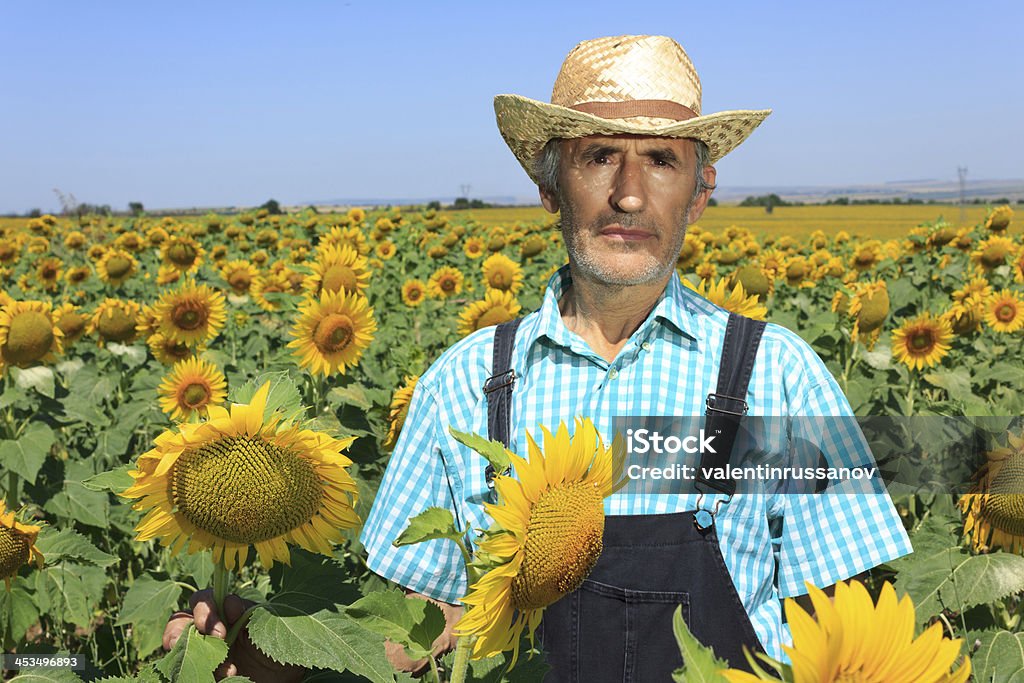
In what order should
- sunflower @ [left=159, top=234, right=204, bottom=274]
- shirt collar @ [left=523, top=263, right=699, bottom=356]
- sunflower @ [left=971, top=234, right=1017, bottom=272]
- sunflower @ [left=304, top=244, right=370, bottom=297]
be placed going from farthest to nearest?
1. sunflower @ [left=159, top=234, right=204, bottom=274]
2. sunflower @ [left=971, top=234, right=1017, bottom=272]
3. sunflower @ [left=304, top=244, right=370, bottom=297]
4. shirt collar @ [left=523, top=263, right=699, bottom=356]

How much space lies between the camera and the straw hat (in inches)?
83.5

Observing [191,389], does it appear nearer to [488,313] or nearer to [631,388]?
[488,313]

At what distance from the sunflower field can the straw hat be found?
3.27 feet

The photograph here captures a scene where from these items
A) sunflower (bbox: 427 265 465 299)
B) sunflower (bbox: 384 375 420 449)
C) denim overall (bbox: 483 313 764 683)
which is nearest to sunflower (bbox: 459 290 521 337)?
sunflower (bbox: 384 375 420 449)

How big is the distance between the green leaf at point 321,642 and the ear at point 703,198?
1457 millimetres

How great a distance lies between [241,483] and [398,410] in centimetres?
224

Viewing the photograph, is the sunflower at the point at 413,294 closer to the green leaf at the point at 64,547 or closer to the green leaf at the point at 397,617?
the green leaf at the point at 64,547

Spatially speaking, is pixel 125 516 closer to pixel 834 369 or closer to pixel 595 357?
pixel 595 357

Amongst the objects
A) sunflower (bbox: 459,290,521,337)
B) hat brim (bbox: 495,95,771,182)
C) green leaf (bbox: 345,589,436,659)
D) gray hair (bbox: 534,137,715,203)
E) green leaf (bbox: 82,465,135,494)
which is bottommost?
green leaf (bbox: 345,589,436,659)

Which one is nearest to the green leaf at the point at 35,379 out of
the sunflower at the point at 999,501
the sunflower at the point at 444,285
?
the sunflower at the point at 999,501

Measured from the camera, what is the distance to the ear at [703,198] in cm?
236

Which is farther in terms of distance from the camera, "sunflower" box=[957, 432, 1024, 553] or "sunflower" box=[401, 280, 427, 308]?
"sunflower" box=[401, 280, 427, 308]

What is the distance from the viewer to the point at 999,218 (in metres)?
8.29

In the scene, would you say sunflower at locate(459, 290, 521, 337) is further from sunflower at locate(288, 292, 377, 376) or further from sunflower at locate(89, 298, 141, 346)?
sunflower at locate(89, 298, 141, 346)
